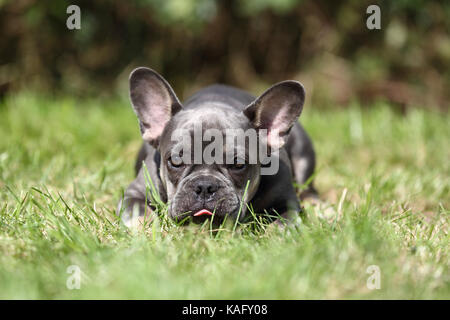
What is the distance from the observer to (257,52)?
9508 mm

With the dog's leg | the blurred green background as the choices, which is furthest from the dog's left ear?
the blurred green background

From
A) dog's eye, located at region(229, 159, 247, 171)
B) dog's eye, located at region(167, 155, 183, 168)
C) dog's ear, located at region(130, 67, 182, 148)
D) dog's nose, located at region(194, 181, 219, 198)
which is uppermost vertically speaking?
dog's ear, located at region(130, 67, 182, 148)

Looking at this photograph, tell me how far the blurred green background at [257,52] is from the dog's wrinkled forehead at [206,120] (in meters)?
5.13

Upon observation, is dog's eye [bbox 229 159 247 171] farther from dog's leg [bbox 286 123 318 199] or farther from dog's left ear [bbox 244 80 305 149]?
dog's leg [bbox 286 123 318 199]

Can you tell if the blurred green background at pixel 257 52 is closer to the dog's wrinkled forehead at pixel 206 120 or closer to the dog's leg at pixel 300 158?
the dog's leg at pixel 300 158

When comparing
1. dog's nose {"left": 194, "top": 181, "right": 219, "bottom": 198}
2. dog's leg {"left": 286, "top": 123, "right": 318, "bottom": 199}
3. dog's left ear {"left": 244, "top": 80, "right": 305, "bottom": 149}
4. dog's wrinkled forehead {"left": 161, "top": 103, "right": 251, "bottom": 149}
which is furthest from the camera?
dog's leg {"left": 286, "top": 123, "right": 318, "bottom": 199}

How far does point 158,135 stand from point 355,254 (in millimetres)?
1853

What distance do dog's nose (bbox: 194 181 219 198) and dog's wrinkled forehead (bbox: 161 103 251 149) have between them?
0.45 m

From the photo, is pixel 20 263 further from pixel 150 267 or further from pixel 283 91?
pixel 283 91

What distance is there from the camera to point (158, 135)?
3.77 m

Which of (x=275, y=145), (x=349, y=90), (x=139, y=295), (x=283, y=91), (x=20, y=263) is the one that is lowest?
(x=139, y=295)

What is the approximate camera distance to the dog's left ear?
356 centimetres

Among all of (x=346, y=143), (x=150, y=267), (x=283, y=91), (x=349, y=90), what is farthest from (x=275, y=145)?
(x=349, y=90)

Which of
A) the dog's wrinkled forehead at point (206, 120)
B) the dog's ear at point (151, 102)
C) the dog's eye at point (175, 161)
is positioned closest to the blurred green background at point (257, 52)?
the dog's ear at point (151, 102)
